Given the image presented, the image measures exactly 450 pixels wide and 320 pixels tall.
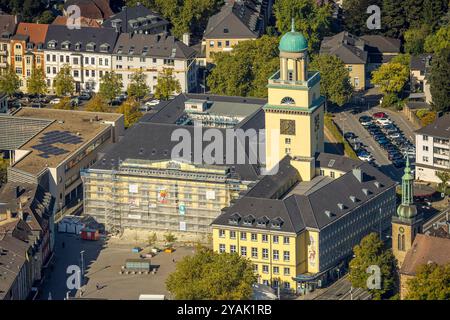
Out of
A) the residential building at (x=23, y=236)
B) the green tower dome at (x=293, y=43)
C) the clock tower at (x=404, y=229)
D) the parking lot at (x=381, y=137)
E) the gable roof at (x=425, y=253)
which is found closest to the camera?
the gable roof at (x=425, y=253)

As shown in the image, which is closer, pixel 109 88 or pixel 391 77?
pixel 109 88

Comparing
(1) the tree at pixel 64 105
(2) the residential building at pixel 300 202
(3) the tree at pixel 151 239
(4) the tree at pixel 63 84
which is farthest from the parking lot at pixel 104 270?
(4) the tree at pixel 63 84

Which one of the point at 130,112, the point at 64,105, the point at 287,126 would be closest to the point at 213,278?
the point at 287,126

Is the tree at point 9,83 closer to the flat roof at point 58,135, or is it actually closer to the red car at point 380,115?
the flat roof at point 58,135

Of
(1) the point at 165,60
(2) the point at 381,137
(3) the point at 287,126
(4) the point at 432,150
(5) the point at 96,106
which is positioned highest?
(3) the point at 287,126

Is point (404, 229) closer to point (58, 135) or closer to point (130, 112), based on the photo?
point (58, 135)

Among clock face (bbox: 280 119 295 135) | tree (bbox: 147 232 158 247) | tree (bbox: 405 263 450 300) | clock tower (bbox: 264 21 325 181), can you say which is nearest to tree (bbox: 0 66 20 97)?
tree (bbox: 147 232 158 247)
